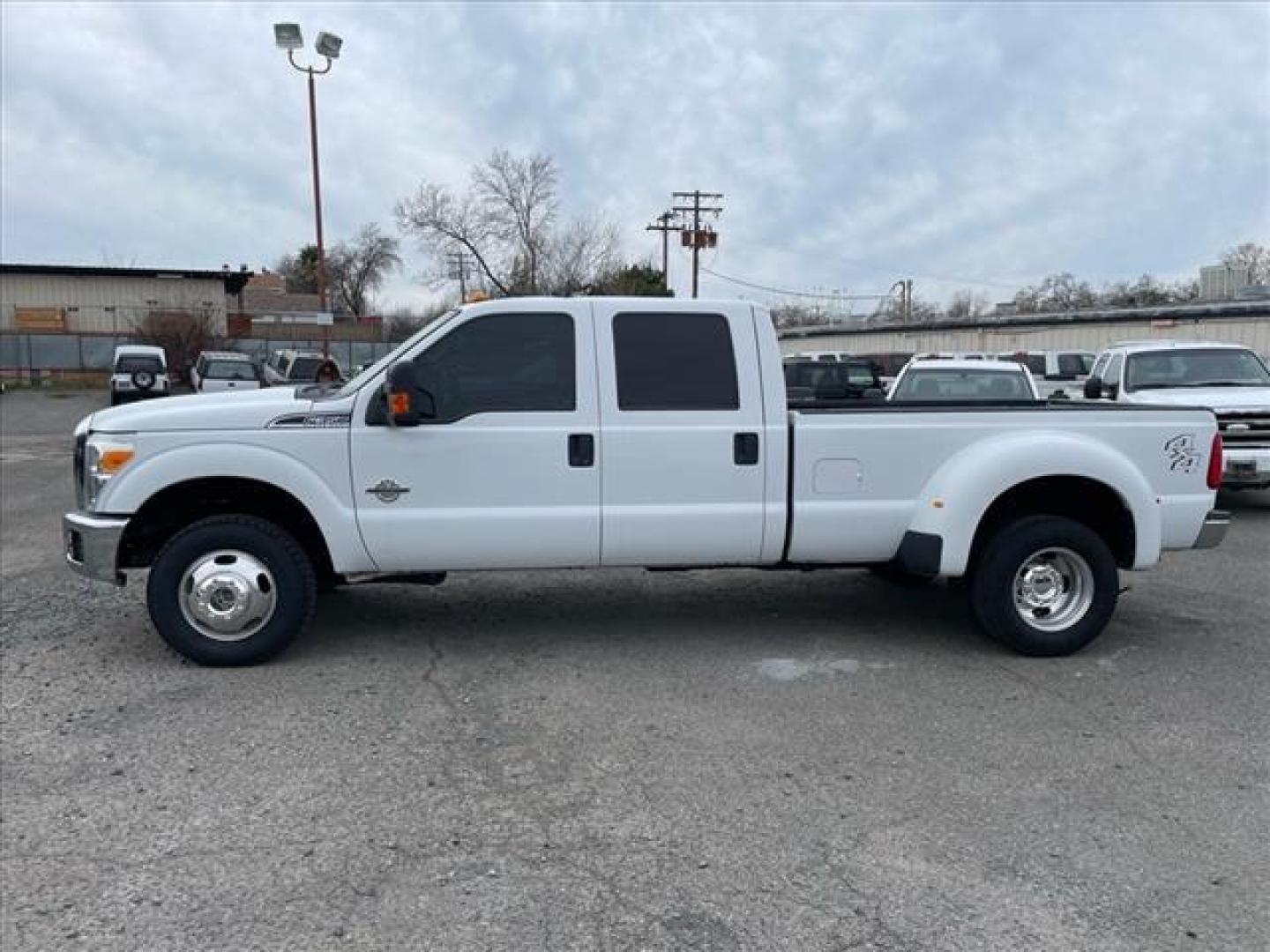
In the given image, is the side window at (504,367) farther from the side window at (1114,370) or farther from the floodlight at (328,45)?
the floodlight at (328,45)

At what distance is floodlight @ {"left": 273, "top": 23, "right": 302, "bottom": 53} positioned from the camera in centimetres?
2053

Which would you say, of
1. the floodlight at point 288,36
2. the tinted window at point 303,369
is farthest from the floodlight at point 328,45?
the tinted window at point 303,369

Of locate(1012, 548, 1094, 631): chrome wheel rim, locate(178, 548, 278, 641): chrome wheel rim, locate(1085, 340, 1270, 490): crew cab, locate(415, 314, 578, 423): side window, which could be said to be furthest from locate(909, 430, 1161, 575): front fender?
locate(1085, 340, 1270, 490): crew cab

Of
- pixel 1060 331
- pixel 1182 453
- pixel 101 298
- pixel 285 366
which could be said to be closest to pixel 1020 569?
pixel 1182 453

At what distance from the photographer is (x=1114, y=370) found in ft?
41.5

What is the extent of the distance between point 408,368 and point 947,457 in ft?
9.92

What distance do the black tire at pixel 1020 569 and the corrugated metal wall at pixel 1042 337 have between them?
93.1 feet

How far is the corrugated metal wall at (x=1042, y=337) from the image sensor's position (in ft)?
99.1

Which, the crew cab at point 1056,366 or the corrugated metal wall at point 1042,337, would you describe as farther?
the corrugated metal wall at point 1042,337

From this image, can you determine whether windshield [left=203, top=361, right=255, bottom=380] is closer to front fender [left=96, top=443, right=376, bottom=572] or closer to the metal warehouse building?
front fender [left=96, top=443, right=376, bottom=572]

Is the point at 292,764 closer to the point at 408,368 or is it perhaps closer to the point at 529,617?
the point at 408,368

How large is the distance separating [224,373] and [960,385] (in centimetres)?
1999

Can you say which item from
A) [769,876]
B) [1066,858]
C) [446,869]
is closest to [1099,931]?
[1066,858]

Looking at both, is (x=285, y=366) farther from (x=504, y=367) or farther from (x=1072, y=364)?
(x=504, y=367)
